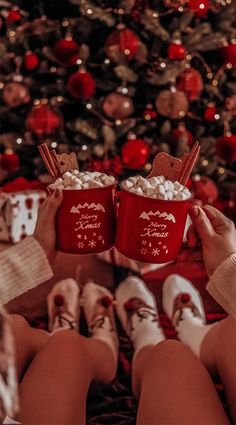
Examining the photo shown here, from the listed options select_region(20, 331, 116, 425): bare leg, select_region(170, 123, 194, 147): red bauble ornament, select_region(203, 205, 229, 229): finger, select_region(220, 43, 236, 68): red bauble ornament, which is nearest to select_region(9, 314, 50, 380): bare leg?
select_region(20, 331, 116, 425): bare leg

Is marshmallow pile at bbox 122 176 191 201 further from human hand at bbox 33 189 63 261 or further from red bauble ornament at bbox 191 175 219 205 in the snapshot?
red bauble ornament at bbox 191 175 219 205

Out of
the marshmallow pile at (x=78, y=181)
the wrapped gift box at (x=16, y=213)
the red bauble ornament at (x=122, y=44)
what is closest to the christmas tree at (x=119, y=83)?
the red bauble ornament at (x=122, y=44)

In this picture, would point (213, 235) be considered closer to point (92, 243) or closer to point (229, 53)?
point (92, 243)

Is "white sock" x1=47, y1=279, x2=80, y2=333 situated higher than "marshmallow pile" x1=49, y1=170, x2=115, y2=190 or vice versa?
"marshmallow pile" x1=49, y1=170, x2=115, y2=190

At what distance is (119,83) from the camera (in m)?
2.30

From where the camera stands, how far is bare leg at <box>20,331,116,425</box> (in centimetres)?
79

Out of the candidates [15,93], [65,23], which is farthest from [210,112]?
[15,93]

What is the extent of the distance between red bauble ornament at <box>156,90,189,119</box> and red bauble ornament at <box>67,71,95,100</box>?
0.28m

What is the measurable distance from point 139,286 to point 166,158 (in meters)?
0.77

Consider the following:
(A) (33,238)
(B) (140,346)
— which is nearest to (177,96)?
(B) (140,346)

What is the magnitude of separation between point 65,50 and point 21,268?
1395mm

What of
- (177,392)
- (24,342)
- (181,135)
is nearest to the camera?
(177,392)

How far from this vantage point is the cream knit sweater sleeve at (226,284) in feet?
2.98

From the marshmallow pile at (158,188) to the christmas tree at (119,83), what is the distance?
3.90 feet
